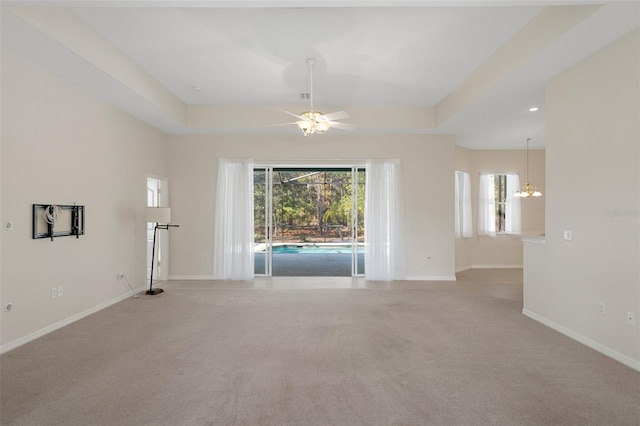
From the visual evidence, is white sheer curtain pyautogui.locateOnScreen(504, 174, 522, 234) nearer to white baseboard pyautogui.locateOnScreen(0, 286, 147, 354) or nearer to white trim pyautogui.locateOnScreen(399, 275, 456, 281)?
white trim pyautogui.locateOnScreen(399, 275, 456, 281)

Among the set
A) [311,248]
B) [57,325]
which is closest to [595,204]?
[57,325]

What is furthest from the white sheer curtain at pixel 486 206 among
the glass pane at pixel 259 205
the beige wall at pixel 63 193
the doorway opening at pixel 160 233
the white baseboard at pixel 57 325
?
the white baseboard at pixel 57 325

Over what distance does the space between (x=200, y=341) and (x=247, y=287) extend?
2.38m

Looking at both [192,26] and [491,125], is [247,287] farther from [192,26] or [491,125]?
[491,125]

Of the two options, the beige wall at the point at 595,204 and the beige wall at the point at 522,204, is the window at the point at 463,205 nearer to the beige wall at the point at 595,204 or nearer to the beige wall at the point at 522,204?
the beige wall at the point at 522,204

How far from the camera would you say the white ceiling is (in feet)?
9.45

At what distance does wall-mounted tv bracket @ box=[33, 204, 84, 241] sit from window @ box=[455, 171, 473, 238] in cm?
716

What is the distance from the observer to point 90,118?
426 centimetres

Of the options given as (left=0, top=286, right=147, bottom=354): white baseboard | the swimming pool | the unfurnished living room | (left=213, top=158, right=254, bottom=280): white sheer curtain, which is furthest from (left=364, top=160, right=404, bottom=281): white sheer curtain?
the swimming pool

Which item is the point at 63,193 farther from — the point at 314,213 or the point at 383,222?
the point at 314,213

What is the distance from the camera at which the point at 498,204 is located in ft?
26.4

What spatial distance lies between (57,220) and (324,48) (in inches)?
145

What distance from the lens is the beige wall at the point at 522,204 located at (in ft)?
25.9

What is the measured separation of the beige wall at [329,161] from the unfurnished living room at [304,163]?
0.13 ft
